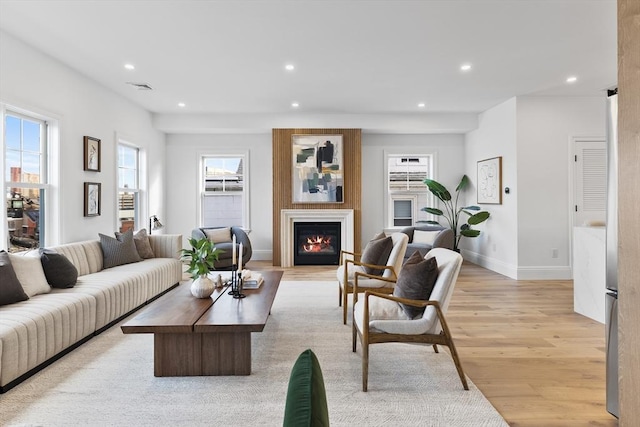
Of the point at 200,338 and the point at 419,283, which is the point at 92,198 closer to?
the point at 200,338

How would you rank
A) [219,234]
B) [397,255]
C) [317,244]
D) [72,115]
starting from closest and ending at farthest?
[397,255], [72,115], [219,234], [317,244]

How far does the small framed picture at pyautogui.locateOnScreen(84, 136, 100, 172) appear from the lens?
4660 millimetres

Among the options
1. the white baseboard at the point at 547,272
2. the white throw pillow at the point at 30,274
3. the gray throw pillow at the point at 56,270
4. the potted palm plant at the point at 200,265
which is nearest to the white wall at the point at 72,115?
the gray throw pillow at the point at 56,270

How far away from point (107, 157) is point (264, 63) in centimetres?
271

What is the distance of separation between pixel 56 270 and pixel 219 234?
330cm

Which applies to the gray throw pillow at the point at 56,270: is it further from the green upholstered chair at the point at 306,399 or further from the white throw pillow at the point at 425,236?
the white throw pillow at the point at 425,236

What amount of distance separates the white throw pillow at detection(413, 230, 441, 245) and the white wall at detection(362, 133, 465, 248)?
113cm

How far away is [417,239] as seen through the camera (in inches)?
251

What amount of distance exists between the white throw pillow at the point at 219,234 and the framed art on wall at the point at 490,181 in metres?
A: 4.59

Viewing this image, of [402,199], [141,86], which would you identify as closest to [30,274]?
[141,86]

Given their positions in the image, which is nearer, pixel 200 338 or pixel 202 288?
pixel 200 338

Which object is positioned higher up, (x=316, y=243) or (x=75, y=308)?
(x=316, y=243)

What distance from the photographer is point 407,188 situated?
7.55m

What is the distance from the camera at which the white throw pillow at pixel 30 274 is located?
9.68ft
